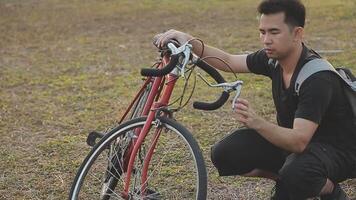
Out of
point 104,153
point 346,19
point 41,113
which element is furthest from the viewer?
point 346,19

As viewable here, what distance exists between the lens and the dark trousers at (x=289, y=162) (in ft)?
10.2

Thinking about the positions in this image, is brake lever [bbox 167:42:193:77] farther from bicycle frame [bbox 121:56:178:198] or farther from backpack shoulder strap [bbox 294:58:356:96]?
backpack shoulder strap [bbox 294:58:356:96]

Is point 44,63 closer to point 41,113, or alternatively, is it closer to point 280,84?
point 41,113

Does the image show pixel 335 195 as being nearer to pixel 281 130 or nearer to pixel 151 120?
pixel 281 130

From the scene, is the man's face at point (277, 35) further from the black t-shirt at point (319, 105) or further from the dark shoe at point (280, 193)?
the dark shoe at point (280, 193)

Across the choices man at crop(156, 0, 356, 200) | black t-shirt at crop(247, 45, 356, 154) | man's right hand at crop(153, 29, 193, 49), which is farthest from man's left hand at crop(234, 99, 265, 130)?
man's right hand at crop(153, 29, 193, 49)

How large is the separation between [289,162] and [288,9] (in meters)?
0.83

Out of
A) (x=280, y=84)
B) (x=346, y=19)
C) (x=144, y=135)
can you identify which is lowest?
(x=346, y=19)

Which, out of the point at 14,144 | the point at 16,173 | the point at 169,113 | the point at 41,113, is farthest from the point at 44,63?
the point at 169,113

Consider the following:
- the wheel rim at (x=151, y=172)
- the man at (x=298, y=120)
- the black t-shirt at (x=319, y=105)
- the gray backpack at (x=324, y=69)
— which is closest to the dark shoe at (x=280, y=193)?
the man at (x=298, y=120)

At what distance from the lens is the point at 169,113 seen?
3193 mm

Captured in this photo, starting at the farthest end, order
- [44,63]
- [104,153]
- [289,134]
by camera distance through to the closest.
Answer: [44,63] < [104,153] < [289,134]

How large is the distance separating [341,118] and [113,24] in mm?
10220

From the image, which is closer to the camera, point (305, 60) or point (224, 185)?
point (305, 60)
